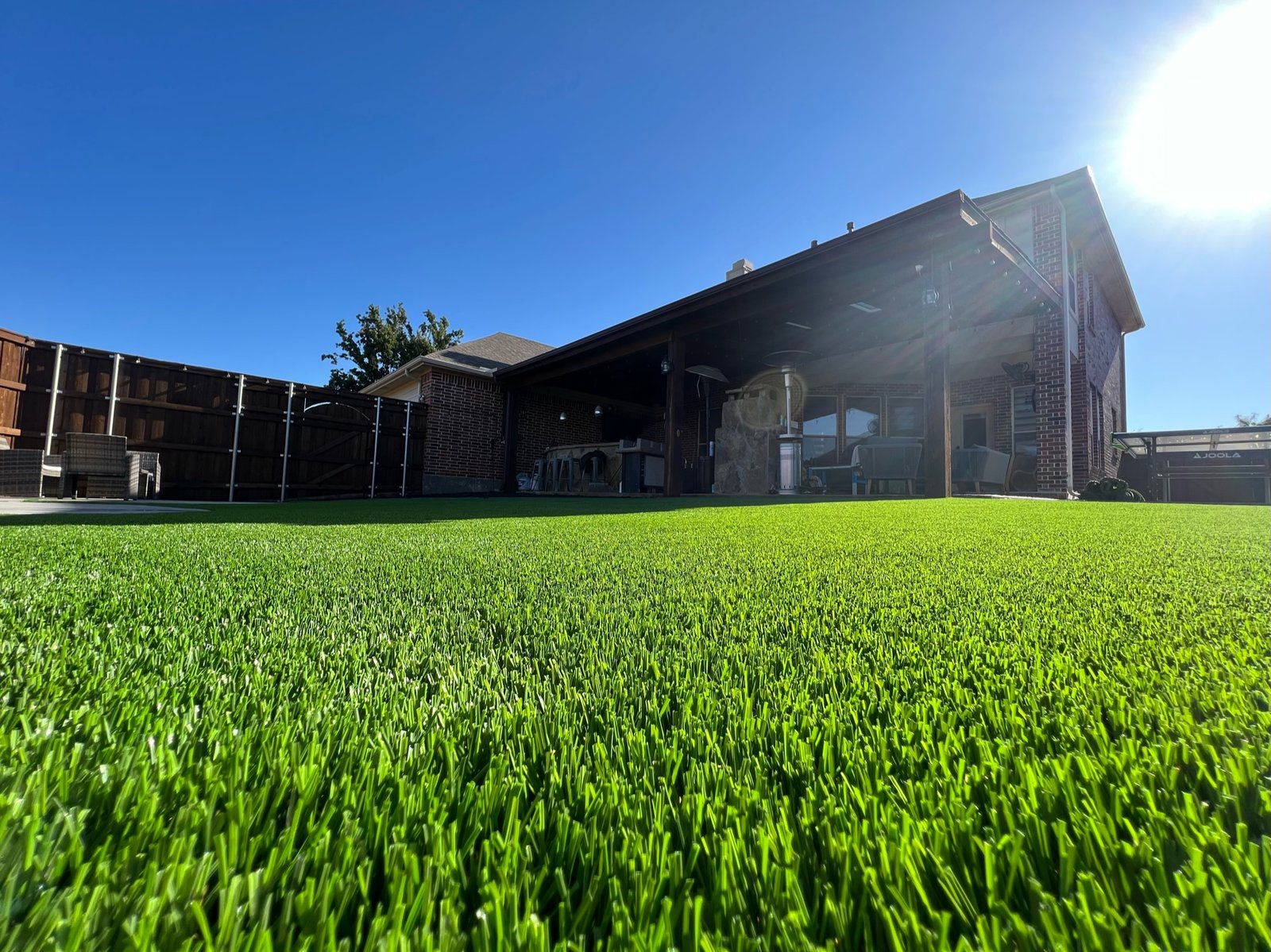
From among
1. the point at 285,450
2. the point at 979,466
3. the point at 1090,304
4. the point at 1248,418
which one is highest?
the point at 1248,418

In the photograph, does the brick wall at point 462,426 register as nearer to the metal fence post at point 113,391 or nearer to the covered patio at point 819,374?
the covered patio at point 819,374

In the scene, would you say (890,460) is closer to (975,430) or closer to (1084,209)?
(975,430)

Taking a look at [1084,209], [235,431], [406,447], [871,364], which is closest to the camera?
[1084,209]

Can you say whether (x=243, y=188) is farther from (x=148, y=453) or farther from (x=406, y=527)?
(x=406, y=527)

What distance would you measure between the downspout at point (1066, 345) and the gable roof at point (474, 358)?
10451 mm

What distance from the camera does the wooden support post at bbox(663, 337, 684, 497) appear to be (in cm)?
843

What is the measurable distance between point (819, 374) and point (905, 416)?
6.86ft

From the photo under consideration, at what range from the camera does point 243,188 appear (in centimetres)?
1573

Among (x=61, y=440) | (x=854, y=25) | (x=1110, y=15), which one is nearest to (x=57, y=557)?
(x=61, y=440)

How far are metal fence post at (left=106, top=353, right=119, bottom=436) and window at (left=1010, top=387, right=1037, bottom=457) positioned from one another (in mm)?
15330

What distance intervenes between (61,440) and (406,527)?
28.2 ft

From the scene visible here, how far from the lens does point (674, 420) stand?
8.48 metres

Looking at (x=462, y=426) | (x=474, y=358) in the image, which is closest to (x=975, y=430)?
(x=462, y=426)

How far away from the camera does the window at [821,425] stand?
1194 centimetres
